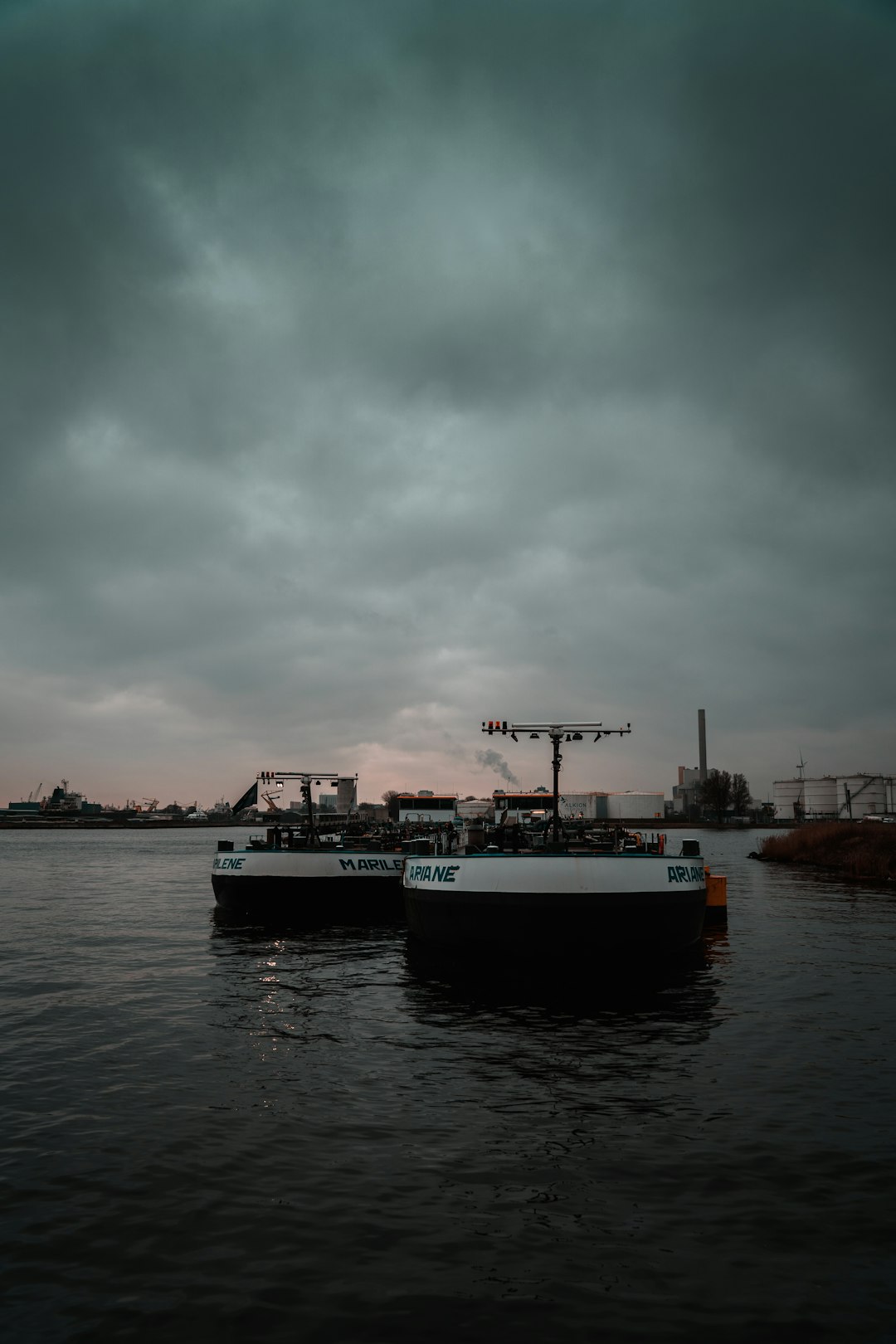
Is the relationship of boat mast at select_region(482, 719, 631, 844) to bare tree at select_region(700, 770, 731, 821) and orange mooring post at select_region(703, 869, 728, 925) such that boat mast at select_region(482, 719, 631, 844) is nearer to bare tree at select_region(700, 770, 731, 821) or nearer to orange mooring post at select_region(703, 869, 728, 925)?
orange mooring post at select_region(703, 869, 728, 925)

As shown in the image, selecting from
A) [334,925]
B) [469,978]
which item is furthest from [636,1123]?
[334,925]

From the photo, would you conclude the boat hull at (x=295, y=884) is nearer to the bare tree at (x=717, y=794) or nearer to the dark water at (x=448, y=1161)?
the dark water at (x=448, y=1161)

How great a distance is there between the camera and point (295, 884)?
92.9 feet

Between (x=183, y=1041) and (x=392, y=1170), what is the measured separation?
6.28 m

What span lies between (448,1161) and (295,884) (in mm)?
20495

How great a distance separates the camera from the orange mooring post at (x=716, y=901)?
2895 centimetres

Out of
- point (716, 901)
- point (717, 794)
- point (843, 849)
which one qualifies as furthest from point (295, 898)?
point (717, 794)

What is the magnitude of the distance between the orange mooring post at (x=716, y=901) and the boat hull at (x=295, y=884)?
11.4 m

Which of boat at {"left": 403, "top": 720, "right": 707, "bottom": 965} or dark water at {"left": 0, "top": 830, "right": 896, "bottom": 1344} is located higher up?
boat at {"left": 403, "top": 720, "right": 707, "bottom": 965}

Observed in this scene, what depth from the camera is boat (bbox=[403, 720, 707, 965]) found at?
55.8ft

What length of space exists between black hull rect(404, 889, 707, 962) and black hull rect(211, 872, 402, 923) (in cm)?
1014

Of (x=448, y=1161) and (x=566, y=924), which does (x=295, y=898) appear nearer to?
(x=566, y=924)

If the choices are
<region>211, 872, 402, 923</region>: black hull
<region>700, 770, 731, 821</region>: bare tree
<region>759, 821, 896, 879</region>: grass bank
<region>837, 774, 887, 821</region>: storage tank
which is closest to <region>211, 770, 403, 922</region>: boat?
<region>211, 872, 402, 923</region>: black hull

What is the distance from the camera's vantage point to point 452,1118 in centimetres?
978
